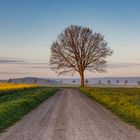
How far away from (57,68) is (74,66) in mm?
4546

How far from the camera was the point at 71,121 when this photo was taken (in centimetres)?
2059

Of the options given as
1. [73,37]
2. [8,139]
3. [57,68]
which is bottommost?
[8,139]

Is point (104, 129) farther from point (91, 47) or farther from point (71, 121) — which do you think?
point (91, 47)

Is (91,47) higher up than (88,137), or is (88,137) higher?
(91,47)

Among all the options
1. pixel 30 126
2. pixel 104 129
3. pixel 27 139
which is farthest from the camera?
pixel 30 126

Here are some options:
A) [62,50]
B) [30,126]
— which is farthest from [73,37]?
[30,126]

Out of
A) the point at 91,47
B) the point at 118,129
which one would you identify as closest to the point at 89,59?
the point at 91,47

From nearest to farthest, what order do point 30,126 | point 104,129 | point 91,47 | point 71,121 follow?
point 104,129 < point 30,126 < point 71,121 < point 91,47

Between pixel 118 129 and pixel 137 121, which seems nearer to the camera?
pixel 118 129

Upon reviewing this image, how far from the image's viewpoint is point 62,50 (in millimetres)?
89000

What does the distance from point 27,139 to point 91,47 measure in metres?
74.6

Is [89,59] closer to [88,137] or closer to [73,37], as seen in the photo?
[73,37]

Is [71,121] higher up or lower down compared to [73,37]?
lower down

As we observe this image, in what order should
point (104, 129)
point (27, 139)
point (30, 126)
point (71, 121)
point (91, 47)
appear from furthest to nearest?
point (91, 47) → point (71, 121) → point (30, 126) → point (104, 129) → point (27, 139)
